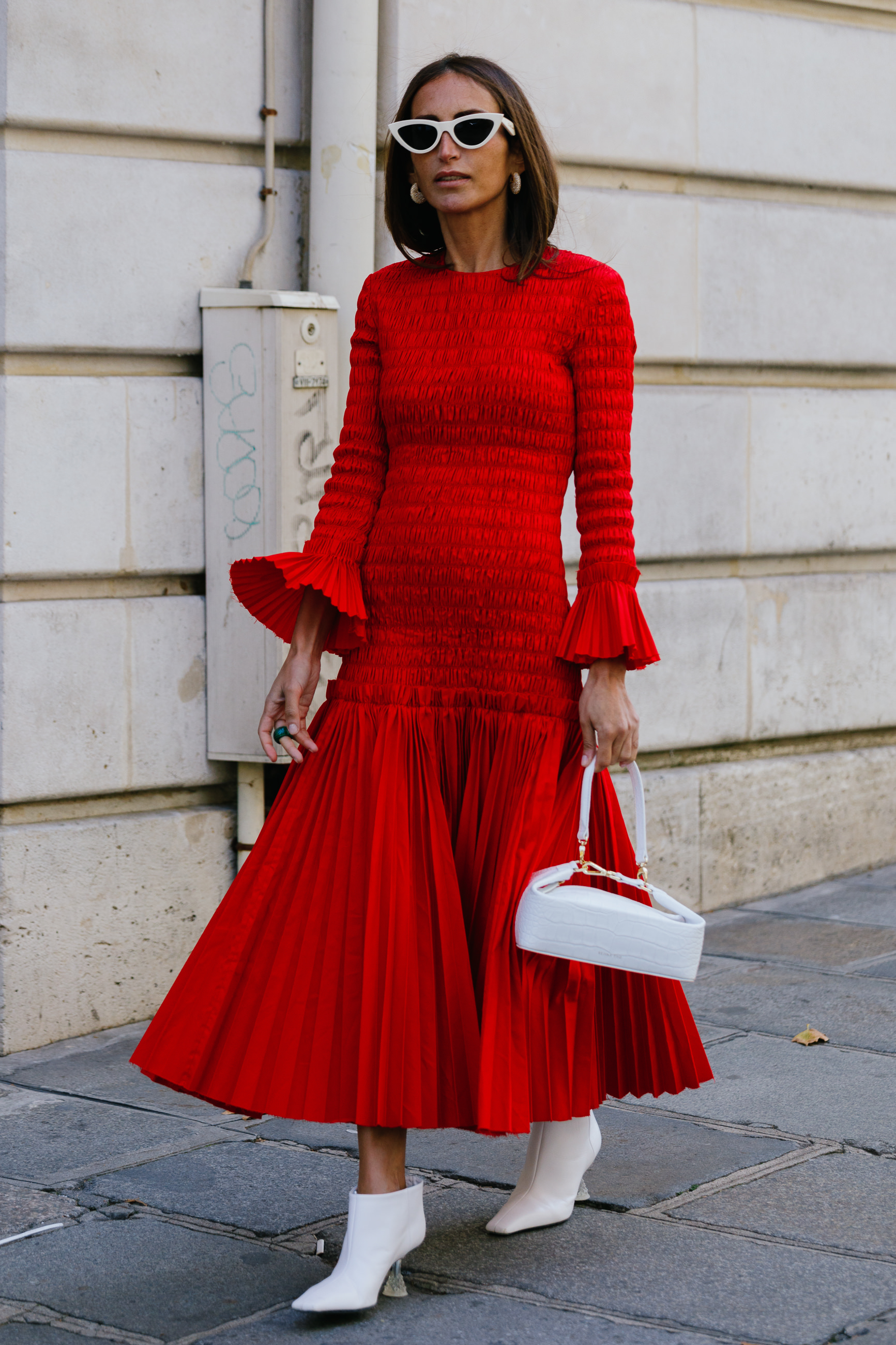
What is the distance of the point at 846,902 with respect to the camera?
628 cm

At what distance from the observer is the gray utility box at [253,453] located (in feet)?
15.9

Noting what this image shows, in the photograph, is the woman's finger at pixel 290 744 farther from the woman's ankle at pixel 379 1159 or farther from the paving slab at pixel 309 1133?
the paving slab at pixel 309 1133

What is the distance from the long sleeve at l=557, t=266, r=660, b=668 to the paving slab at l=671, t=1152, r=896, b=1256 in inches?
41.2

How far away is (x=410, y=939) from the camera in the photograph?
298cm

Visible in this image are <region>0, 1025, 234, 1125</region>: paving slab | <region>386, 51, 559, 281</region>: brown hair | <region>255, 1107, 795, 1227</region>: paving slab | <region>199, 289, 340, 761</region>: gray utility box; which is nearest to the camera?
<region>386, 51, 559, 281</region>: brown hair

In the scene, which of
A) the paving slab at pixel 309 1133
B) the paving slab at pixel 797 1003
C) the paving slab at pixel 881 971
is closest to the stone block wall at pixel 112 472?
the paving slab at pixel 309 1133

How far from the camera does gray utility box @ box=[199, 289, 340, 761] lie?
4.83 meters

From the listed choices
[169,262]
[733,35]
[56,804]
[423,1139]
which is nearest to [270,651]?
[56,804]

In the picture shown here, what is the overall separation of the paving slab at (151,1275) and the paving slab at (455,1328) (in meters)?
0.09

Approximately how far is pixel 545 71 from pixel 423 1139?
337 centimetres

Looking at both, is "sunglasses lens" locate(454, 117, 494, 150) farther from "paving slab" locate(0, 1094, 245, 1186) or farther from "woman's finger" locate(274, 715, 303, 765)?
"paving slab" locate(0, 1094, 245, 1186)

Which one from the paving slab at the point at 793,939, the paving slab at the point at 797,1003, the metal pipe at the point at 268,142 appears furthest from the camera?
the paving slab at the point at 793,939

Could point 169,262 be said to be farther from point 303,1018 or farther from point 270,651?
point 303,1018

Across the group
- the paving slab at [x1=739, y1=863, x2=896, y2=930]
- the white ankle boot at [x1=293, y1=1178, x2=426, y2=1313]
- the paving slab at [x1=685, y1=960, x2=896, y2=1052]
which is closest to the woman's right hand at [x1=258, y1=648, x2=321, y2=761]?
the white ankle boot at [x1=293, y1=1178, x2=426, y2=1313]
